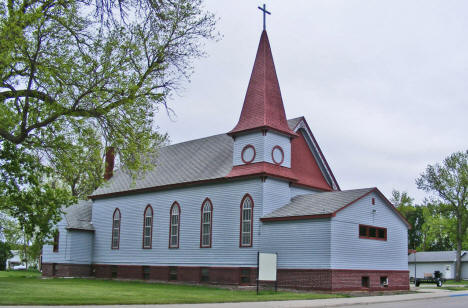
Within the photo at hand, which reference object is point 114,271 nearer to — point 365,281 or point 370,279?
point 365,281

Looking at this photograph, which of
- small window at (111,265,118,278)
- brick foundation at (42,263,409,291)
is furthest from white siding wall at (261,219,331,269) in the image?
small window at (111,265,118,278)

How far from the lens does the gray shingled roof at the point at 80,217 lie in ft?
150

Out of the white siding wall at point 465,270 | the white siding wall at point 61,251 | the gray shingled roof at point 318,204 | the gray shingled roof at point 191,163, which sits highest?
the gray shingled roof at point 191,163

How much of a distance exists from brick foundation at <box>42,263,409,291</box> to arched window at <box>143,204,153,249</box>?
1.89 meters

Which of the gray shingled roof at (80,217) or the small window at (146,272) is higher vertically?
the gray shingled roof at (80,217)

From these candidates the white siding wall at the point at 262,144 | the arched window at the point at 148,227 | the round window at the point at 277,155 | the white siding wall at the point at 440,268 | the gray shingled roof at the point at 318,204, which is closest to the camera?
the gray shingled roof at the point at 318,204

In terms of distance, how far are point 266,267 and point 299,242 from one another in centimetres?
341

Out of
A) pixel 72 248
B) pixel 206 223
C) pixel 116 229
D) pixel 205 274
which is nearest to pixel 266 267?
pixel 205 274

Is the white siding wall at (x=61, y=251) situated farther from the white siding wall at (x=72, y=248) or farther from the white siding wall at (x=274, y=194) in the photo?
the white siding wall at (x=274, y=194)

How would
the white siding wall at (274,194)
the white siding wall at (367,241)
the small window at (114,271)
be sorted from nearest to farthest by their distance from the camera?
the white siding wall at (367,241) < the white siding wall at (274,194) < the small window at (114,271)

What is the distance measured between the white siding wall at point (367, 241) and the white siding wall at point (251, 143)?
685 centimetres

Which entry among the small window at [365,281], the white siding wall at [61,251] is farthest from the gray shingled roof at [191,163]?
the small window at [365,281]

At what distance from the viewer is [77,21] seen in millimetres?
19047

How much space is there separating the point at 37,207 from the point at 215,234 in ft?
53.4
